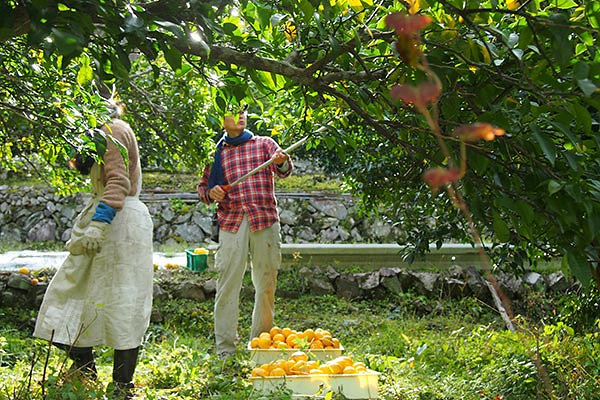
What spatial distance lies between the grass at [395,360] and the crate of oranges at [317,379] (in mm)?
71

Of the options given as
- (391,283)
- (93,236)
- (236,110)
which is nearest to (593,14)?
(236,110)

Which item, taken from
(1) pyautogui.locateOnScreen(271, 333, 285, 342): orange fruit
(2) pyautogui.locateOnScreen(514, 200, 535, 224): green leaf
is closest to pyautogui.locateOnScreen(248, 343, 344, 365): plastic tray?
(1) pyautogui.locateOnScreen(271, 333, 285, 342): orange fruit

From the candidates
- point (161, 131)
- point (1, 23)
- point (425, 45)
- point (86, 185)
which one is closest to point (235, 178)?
point (161, 131)

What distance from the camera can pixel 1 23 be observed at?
4.55ft

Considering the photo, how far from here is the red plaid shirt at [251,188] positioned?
523cm

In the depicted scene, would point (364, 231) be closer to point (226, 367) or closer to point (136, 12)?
point (226, 367)

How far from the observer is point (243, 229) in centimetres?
525

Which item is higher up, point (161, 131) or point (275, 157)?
point (161, 131)

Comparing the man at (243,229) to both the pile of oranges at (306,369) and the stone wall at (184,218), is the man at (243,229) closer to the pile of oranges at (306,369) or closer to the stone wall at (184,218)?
the pile of oranges at (306,369)

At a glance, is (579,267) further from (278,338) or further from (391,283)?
(391,283)

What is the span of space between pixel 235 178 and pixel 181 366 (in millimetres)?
1434

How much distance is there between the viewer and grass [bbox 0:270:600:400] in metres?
3.78

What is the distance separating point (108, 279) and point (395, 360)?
1.97m

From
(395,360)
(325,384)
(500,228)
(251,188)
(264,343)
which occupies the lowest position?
(325,384)
